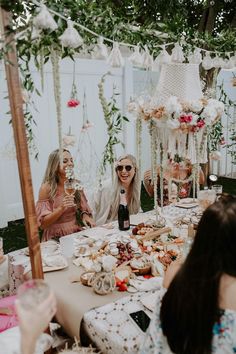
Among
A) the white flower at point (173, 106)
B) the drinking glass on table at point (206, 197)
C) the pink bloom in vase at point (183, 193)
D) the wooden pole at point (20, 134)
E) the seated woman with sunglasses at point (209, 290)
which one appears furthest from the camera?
the pink bloom in vase at point (183, 193)

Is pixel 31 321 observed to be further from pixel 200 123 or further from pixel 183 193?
pixel 183 193

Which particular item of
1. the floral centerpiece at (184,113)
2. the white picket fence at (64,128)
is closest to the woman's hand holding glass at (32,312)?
the floral centerpiece at (184,113)

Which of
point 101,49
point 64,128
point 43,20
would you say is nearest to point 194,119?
point 101,49

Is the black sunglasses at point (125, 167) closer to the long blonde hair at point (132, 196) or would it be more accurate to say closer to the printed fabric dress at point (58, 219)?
the long blonde hair at point (132, 196)

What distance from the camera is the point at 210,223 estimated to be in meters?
1.05

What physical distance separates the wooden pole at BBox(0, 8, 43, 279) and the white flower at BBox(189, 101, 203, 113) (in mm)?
1195

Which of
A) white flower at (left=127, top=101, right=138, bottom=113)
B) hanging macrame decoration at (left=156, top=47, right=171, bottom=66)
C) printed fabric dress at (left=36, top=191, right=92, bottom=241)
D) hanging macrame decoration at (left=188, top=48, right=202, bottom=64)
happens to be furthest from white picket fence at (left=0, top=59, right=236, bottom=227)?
hanging macrame decoration at (left=156, top=47, right=171, bottom=66)

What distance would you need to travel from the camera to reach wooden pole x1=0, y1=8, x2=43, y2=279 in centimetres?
123

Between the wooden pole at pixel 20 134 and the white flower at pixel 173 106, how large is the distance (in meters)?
1.05

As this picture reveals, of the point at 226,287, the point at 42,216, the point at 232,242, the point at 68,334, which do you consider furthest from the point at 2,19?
the point at 42,216

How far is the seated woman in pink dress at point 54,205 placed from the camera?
2.69 m

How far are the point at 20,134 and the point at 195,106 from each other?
122cm

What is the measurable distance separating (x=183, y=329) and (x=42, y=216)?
1.80 m

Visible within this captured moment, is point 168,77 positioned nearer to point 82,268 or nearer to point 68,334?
point 82,268
